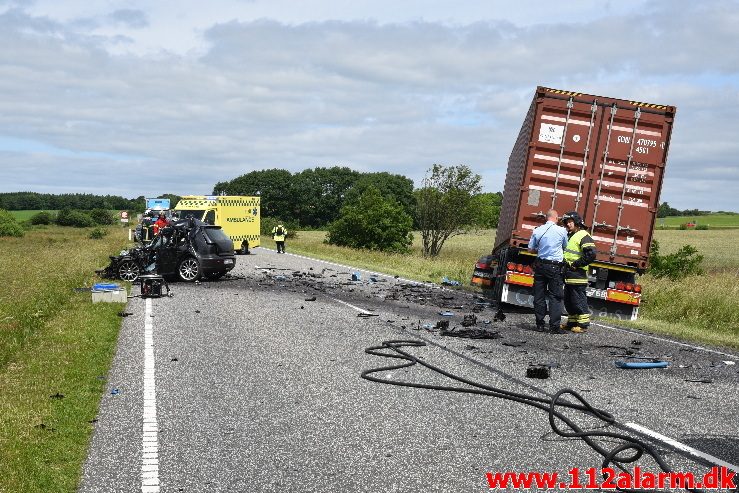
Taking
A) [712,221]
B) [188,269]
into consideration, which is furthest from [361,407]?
[712,221]

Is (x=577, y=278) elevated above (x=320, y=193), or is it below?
above

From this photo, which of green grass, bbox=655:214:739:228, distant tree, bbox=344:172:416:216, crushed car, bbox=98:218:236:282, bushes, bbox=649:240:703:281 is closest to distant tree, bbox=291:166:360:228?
distant tree, bbox=344:172:416:216

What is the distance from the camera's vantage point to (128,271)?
17.8m

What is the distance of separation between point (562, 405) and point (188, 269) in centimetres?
1332

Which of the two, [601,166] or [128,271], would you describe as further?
[128,271]

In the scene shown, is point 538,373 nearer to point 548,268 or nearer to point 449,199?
point 548,268

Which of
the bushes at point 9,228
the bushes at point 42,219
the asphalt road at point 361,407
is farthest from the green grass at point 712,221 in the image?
the asphalt road at point 361,407

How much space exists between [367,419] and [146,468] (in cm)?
198

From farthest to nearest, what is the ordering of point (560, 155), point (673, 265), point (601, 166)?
point (673, 265)
point (560, 155)
point (601, 166)

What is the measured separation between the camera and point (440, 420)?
628 cm

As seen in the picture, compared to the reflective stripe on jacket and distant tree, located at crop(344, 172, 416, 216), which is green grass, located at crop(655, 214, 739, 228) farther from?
the reflective stripe on jacket

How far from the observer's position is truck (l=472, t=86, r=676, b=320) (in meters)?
13.6

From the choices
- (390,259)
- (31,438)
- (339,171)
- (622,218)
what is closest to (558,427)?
(31,438)

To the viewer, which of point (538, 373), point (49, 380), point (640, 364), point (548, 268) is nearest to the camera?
point (49, 380)
